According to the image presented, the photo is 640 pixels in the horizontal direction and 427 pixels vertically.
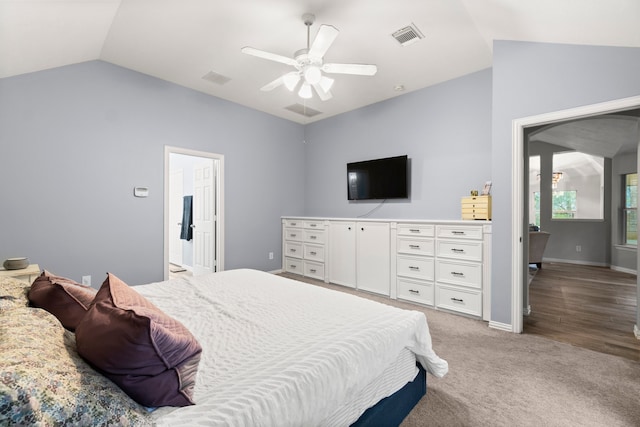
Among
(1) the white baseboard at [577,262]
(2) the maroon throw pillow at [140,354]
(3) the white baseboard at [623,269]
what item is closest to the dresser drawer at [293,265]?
(2) the maroon throw pillow at [140,354]

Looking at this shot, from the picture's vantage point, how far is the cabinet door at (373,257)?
12.8ft

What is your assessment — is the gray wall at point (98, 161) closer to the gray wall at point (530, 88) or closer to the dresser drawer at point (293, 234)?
the dresser drawer at point (293, 234)

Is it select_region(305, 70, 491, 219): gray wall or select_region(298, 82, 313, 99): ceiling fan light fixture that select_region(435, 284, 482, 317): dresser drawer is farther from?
select_region(298, 82, 313, 99): ceiling fan light fixture

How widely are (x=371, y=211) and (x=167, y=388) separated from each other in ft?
13.5

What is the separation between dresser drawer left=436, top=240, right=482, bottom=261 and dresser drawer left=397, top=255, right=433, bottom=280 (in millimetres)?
189

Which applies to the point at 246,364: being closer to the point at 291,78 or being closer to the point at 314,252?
the point at 291,78

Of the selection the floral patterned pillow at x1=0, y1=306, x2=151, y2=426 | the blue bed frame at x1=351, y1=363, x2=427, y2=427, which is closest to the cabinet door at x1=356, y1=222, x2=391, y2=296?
the blue bed frame at x1=351, y1=363, x2=427, y2=427

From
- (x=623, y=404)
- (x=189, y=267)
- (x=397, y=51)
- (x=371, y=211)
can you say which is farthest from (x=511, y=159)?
(x=189, y=267)

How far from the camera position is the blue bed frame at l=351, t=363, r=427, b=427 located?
4.33ft

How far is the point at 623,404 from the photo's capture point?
5.74 feet

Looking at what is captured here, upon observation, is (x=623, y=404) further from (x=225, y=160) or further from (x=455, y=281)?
(x=225, y=160)

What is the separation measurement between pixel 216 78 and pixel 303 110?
1.57m

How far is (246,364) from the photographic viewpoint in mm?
1134

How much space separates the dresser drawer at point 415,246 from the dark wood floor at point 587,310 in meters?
1.18
